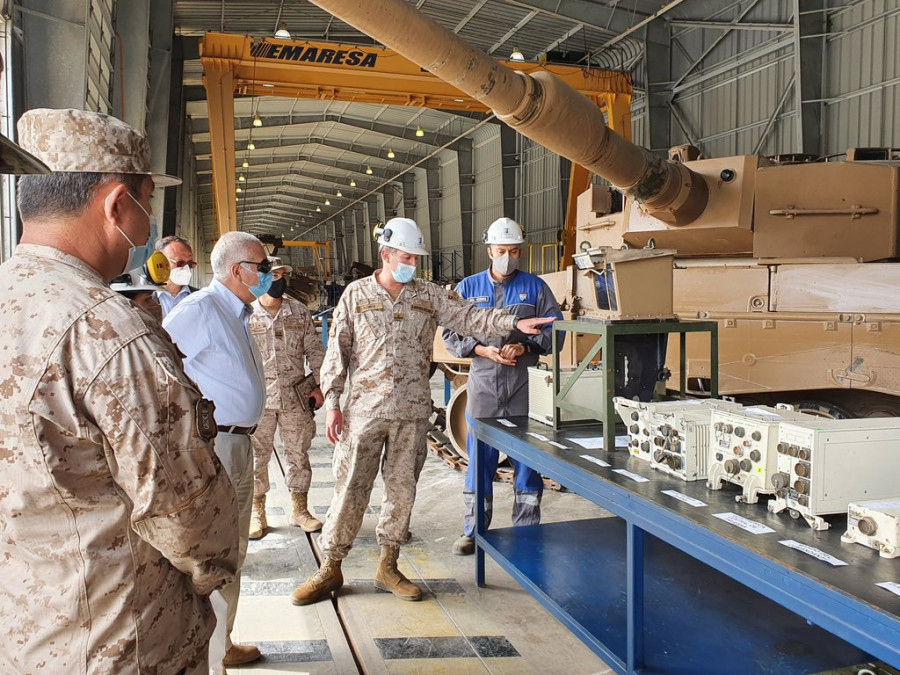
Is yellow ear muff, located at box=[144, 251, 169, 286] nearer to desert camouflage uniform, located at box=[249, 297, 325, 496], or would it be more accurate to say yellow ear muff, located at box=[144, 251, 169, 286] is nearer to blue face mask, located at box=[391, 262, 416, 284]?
desert camouflage uniform, located at box=[249, 297, 325, 496]

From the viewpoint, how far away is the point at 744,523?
249 centimetres

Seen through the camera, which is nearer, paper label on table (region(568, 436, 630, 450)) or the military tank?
paper label on table (region(568, 436, 630, 450))

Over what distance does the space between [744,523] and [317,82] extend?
10768 millimetres

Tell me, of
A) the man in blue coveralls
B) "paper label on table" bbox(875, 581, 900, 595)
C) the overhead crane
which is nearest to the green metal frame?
the man in blue coveralls

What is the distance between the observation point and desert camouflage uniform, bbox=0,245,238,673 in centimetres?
153

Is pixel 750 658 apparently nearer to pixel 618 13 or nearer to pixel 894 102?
pixel 894 102

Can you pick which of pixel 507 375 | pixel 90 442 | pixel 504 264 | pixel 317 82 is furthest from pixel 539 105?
pixel 317 82

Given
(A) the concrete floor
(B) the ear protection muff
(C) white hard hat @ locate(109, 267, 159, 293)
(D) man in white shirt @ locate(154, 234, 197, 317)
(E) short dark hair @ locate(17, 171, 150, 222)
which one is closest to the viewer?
(E) short dark hair @ locate(17, 171, 150, 222)

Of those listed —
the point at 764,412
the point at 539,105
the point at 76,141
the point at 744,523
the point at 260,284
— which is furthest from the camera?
the point at 539,105

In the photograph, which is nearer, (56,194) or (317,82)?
(56,194)

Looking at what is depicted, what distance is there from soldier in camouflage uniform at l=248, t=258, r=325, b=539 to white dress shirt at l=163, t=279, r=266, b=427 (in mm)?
2096

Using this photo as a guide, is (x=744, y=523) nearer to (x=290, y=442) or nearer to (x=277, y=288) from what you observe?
(x=277, y=288)

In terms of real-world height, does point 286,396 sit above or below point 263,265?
below

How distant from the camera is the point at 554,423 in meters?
4.10
